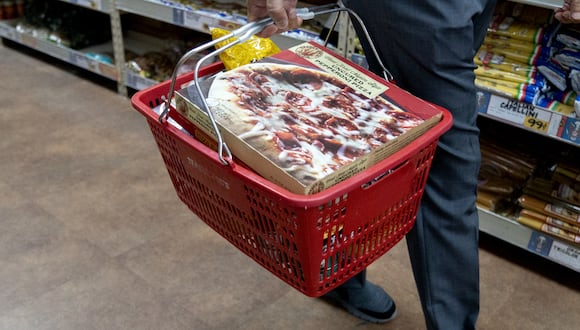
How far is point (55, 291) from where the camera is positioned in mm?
1768

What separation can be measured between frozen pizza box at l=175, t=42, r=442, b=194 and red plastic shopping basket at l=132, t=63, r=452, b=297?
1.0 inches

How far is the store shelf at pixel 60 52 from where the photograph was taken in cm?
317

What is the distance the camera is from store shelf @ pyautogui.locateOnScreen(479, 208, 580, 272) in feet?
5.92

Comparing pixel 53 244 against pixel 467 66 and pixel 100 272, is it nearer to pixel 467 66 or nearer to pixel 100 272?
pixel 100 272

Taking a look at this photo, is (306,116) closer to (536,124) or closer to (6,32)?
(536,124)

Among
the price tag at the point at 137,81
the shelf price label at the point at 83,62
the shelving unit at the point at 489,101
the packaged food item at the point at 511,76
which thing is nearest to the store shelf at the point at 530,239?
the shelving unit at the point at 489,101

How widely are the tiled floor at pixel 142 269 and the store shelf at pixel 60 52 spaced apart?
708mm

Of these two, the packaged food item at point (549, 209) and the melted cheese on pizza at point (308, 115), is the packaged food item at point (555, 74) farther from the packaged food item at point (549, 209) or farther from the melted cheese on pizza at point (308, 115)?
the melted cheese on pizza at point (308, 115)

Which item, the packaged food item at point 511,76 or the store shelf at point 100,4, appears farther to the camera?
the store shelf at point 100,4

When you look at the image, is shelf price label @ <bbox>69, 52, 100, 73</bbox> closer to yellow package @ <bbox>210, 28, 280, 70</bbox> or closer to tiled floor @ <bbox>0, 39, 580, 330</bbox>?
tiled floor @ <bbox>0, 39, 580, 330</bbox>

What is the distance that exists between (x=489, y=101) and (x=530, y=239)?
1.54ft

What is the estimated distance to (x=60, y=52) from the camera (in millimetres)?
3389

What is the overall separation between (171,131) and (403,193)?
41 centimetres

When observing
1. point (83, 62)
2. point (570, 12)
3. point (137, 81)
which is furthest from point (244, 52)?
point (83, 62)
